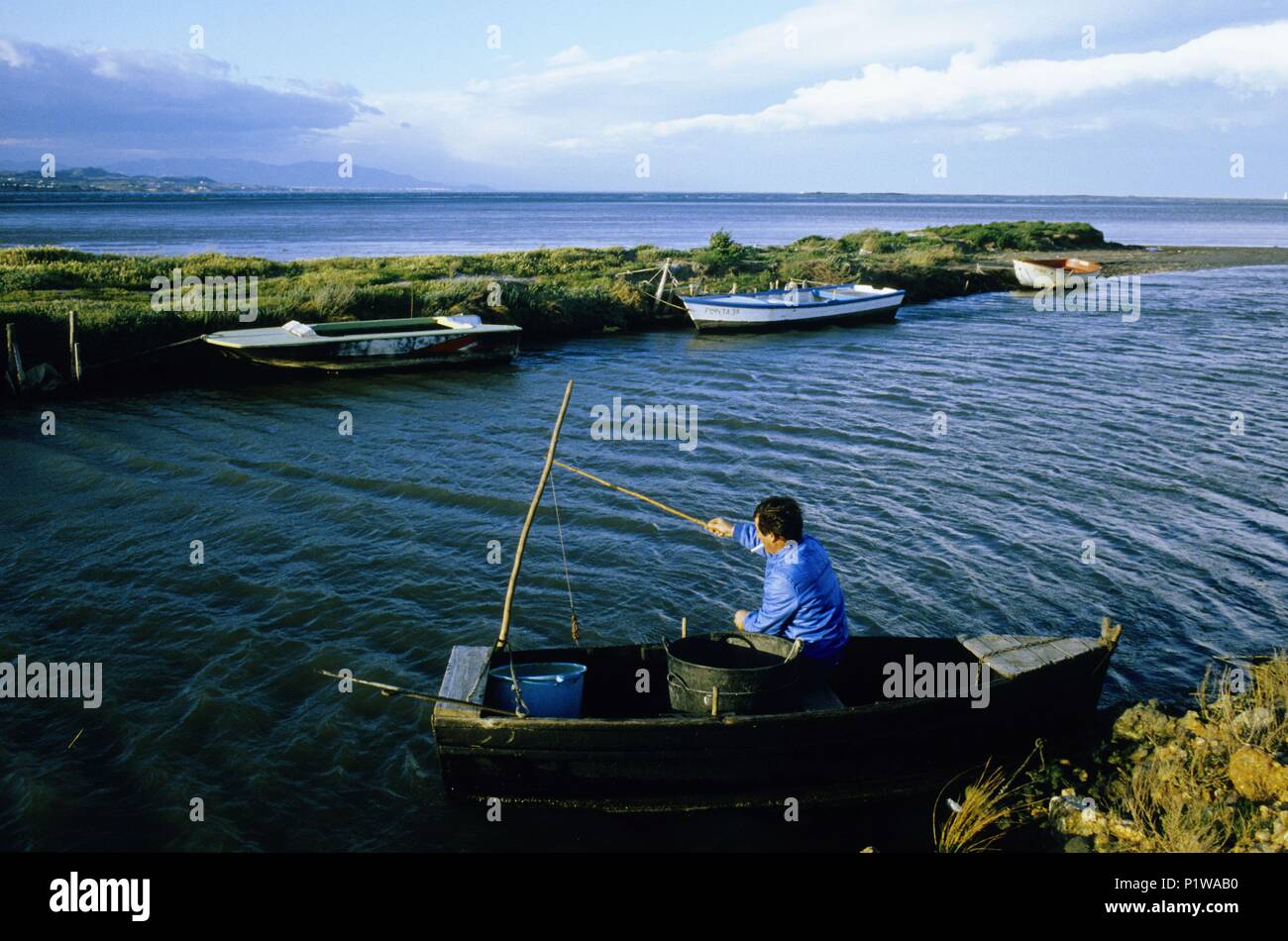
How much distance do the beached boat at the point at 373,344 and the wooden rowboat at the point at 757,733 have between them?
1606cm

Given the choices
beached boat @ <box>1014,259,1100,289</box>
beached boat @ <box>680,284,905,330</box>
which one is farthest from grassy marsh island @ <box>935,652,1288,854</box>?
beached boat @ <box>1014,259,1100,289</box>

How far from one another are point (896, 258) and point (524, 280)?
88.1 feet

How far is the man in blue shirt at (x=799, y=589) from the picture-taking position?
6.97m

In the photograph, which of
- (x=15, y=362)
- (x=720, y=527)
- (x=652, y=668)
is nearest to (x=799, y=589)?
(x=720, y=527)

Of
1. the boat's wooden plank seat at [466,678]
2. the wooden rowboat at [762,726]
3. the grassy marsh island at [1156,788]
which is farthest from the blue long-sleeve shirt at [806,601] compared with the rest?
the boat's wooden plank seat at [466,678]

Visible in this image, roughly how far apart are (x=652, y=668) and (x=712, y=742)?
3.97 ft

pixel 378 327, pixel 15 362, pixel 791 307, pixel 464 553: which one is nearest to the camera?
pixel 464 553

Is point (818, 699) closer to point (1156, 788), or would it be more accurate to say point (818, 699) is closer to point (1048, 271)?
point (1156, 788)

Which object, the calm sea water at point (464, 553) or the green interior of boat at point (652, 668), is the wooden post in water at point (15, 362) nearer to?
the calm sea water at point (464, 553)

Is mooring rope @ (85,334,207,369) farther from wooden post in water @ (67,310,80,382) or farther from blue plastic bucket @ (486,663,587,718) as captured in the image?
blue plastic bucket @ (486,663,587,718)

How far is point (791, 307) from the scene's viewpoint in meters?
30.6

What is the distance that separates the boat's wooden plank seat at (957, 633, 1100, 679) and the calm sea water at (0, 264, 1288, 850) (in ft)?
4.85

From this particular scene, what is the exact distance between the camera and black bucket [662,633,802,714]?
6629 mm
